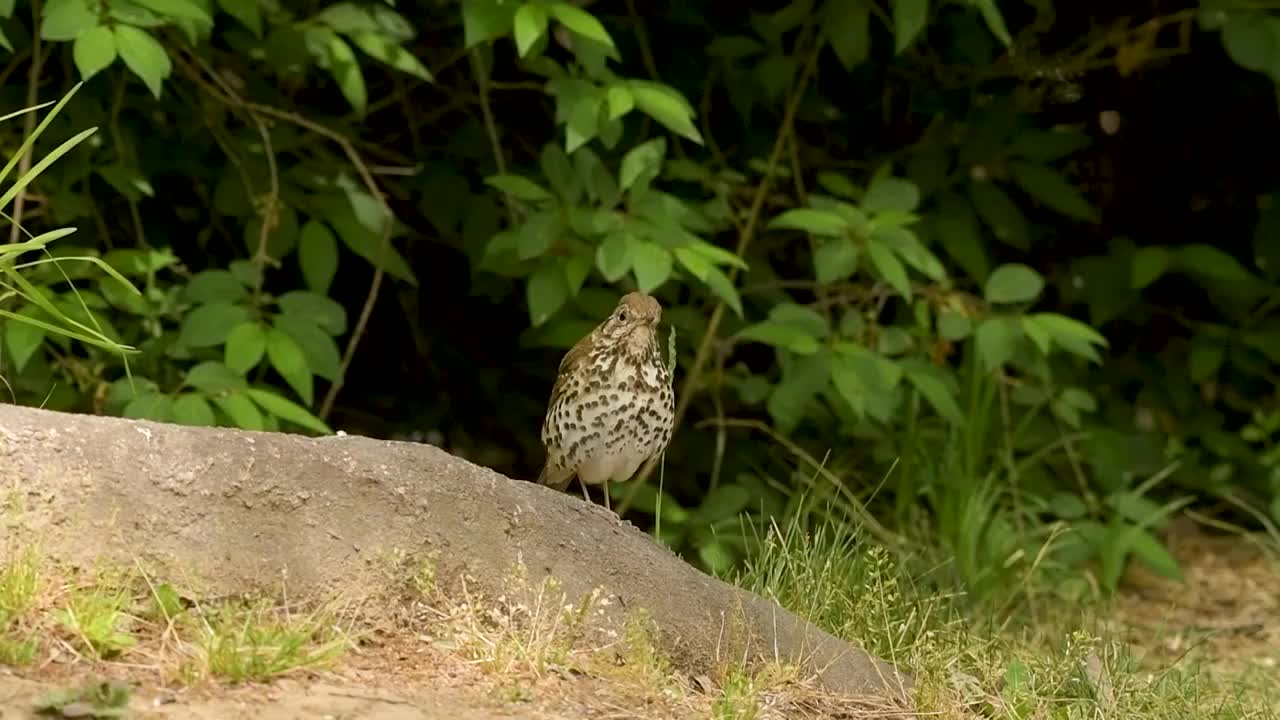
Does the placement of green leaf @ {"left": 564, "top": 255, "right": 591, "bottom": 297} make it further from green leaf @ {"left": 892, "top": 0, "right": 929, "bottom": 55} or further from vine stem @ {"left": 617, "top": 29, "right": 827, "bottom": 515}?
green leaf @ {"left": 892, "top": 0, "right": 929, "bottom": 55}

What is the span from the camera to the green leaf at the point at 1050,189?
19.4 feet

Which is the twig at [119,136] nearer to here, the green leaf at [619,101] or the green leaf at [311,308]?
the green leaf at [311,308]

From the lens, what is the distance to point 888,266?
4.77 meters

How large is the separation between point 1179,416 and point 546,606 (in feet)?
13.3

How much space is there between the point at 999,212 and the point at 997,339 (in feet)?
3.40

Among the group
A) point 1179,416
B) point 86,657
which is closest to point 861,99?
point 1179,416

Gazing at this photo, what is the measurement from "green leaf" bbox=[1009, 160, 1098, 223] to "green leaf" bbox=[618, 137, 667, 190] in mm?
1659

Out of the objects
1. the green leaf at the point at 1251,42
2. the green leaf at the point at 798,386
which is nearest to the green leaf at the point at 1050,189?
the green leaf at the point at 1251,42

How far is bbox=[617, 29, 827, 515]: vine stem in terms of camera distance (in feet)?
17.8

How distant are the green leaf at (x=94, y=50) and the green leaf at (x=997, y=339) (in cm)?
251

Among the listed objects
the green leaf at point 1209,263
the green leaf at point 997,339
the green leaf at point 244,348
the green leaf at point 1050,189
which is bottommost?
the green leaf at point 1209,263

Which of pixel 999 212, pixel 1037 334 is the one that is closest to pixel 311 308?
pixel 1037 334

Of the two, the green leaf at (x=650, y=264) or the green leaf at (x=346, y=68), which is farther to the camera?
the green leaf at (x=346, y=68)

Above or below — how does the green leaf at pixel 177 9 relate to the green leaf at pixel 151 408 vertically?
above
